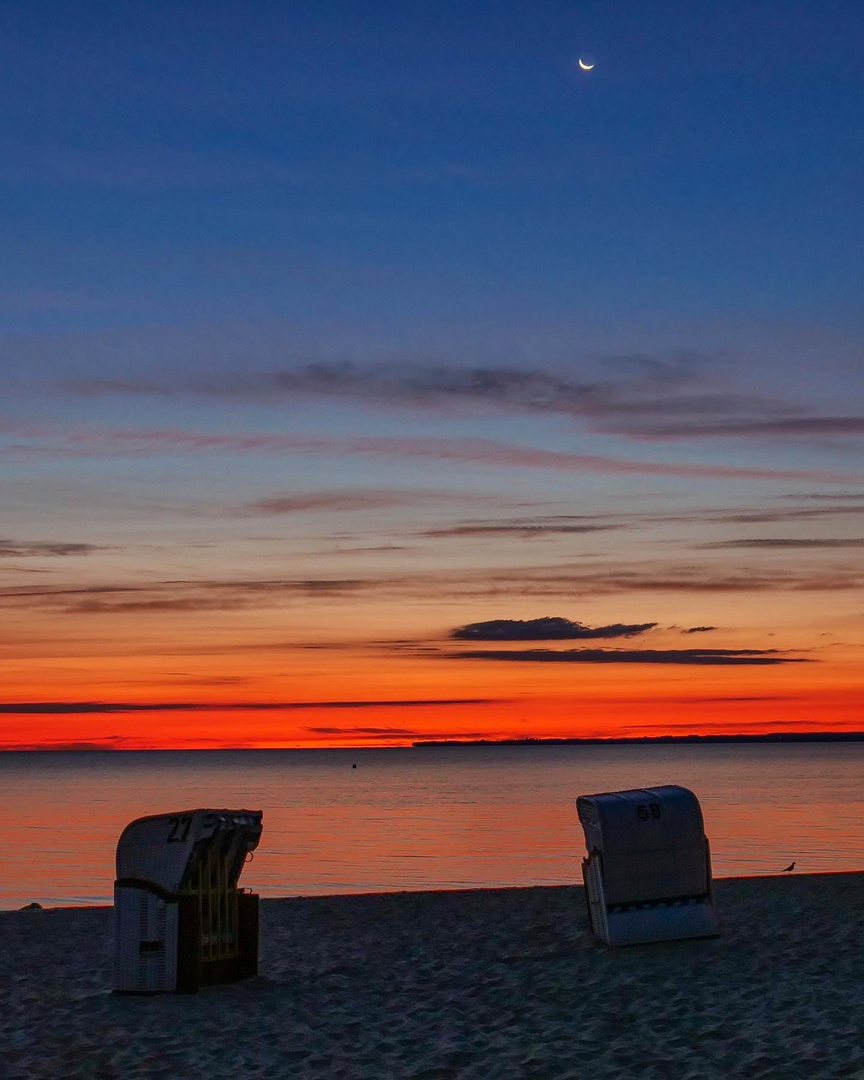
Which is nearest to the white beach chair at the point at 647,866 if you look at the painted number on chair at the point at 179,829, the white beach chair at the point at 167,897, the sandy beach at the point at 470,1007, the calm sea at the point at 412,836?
the sandy beach at the point at 470,1007

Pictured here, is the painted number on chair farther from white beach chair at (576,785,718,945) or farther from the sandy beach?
white beach chair at (576,785,718,945)

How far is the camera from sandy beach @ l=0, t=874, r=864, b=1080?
11.0 meters

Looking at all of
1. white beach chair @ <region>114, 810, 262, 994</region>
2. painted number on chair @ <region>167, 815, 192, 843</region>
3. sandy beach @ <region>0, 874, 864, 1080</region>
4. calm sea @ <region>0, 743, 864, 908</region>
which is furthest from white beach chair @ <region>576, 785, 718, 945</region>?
calm sea @ <region>0, 743, 864, 908</region>

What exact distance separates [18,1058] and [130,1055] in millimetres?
975

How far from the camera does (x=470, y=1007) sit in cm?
1348

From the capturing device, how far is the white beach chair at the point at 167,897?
14.0 m

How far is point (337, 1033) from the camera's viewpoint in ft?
40.8

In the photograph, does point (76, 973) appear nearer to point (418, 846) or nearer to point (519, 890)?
point (519, 890)

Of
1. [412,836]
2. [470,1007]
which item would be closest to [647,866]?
[470,1007]

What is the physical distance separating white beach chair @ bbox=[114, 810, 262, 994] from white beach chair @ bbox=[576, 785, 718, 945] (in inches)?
185

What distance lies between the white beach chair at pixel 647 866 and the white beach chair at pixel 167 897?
4.70m

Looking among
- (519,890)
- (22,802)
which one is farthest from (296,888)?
(22,802)

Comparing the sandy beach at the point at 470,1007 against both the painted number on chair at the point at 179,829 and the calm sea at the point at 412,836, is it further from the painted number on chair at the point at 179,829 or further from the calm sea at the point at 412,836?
the calm sea at the point at 412,836

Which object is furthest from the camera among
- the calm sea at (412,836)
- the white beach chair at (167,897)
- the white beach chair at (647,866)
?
the calm sea at (412,836)
